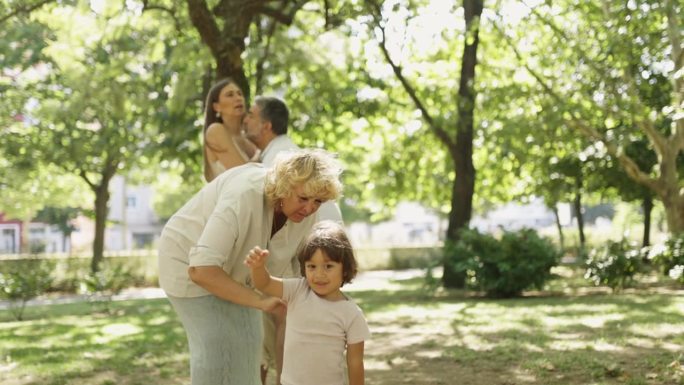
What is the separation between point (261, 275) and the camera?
3684 mm

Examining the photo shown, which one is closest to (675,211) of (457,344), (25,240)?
(457,344)

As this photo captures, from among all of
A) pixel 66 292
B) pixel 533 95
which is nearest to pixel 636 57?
pixel 533 95

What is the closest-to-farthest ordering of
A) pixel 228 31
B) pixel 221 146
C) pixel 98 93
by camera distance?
pixel 221 146, pixel 228 31, pixel 98 93

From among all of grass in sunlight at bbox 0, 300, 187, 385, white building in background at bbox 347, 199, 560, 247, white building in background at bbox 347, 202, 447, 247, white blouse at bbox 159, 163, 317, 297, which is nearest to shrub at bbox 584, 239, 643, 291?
A: grass in sunlight at bbox 0, 300, 187, 385

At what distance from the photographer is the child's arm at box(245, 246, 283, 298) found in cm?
355

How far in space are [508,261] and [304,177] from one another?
44.1ft

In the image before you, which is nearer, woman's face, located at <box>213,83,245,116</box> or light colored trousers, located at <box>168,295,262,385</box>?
light colored trousers, located at <box>168,295,262,385</box>

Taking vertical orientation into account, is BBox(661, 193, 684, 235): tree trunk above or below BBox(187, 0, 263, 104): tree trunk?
below

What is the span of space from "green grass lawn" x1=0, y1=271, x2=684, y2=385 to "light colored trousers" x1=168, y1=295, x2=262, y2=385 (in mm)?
3650

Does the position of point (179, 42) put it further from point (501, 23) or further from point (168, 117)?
point (501, 23)

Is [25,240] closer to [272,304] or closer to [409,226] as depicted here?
[272,304]

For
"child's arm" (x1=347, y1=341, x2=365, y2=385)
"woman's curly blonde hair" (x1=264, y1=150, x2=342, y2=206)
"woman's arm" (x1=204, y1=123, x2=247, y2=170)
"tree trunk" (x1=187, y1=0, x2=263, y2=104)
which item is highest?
"tree trunk" (x1=187, y1=0, x2=263, y2=104)

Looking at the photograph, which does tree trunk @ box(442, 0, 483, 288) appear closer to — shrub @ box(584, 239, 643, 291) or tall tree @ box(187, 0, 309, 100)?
shrub @ box(584, 239, 643, 291)

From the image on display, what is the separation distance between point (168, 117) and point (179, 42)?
2.53 m
